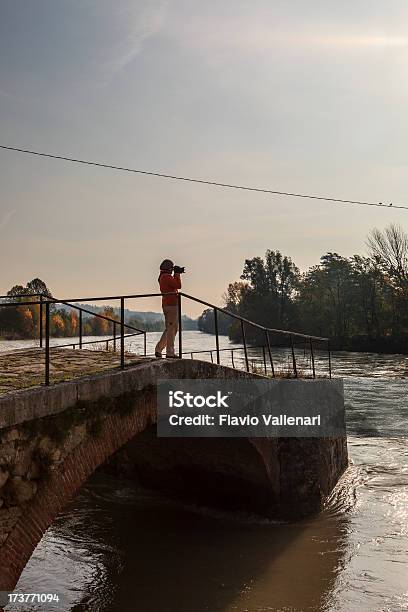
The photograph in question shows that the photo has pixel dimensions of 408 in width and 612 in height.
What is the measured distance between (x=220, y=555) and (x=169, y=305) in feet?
14.4

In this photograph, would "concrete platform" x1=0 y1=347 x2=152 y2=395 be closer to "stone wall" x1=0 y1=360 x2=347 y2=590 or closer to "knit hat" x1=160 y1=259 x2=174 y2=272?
"stone wall" x1=0 y1=360 x2=347 y2=590

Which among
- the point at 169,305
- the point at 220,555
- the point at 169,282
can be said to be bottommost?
the point at 220,555

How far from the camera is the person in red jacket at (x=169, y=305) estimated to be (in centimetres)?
884

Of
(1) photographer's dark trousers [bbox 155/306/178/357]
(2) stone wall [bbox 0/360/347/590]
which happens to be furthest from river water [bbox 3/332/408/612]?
(1) photographer's dark trousers [bbox 155/306/178/357]

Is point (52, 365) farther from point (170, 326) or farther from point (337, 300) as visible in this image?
point (337, 300)

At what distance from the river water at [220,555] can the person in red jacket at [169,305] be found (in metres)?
3.52

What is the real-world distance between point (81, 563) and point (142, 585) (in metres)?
1.33

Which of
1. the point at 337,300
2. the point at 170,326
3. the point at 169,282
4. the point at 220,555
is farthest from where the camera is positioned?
the point at 337,300

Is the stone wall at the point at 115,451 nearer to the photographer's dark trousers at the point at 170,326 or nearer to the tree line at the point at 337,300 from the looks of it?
the photographer's dark trousers at the point at 170,326

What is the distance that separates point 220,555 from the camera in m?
9.73

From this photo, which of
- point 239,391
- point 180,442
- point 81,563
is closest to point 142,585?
point 81,563

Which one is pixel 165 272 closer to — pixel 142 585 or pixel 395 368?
pixel 142 585

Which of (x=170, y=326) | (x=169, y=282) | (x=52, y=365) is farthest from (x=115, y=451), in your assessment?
(x=169, y=282)

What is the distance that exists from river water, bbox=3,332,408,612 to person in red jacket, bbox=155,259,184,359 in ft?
11.5
